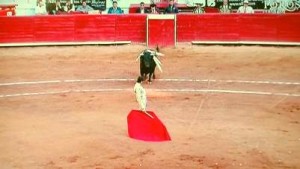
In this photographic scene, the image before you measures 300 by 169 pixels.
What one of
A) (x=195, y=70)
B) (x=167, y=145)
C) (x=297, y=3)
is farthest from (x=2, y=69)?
(x=297, y=3)

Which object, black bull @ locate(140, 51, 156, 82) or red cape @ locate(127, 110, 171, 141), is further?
black bull @ locate(140, 51, 156, 82)

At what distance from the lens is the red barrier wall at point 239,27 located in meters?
18.7

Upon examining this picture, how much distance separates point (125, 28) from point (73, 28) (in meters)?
1.88

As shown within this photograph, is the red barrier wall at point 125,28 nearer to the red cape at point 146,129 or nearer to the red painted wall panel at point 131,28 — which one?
the red painted wall panel at point 131,28

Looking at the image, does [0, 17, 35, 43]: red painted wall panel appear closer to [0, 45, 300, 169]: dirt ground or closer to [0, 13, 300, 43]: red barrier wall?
[0, 13, 300, 43]: red barrier wall

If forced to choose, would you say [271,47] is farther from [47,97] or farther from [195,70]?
[47,97]

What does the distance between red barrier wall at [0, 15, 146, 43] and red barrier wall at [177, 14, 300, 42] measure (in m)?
1.67

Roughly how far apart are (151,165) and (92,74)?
7341mm

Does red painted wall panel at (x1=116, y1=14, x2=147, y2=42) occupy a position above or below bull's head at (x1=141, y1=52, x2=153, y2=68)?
above

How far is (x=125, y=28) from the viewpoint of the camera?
1947 centimetres

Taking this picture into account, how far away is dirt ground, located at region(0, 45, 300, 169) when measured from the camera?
24.0 feet

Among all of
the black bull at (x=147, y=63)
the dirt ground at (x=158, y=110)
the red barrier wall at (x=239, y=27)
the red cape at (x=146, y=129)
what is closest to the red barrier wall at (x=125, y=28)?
the red barrier wall at (x=239, y=27)

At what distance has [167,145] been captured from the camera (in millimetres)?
7855

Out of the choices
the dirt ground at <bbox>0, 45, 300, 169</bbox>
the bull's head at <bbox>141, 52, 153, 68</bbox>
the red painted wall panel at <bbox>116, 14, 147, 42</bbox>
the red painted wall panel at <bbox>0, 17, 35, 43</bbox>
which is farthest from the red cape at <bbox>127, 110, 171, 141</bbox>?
the red painted wall panel at <bbox>0, 17, 35, 43</bbox>
